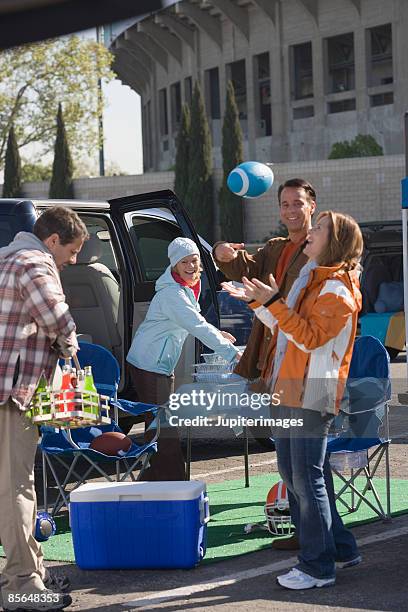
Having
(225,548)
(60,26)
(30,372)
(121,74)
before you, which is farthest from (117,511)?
(121,74)

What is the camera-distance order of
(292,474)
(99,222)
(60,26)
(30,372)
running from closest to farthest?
Result: (60,26), (30,372), (292,474), (99,222)

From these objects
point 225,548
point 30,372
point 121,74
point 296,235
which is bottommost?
point 225,548

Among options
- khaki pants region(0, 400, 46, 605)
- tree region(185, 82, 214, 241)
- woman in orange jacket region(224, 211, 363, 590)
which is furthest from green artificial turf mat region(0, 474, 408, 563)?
tree region(185, 82, 214, 241)

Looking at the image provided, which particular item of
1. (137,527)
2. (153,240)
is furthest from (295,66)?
(137,527)

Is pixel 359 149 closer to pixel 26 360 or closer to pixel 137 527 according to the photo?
pixel 137 527

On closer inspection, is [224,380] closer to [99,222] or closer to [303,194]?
[303,194]

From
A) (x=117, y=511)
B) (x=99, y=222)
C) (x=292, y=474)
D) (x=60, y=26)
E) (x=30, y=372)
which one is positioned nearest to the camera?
(x=60, y=26)

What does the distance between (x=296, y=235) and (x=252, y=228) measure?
4299 centimetres

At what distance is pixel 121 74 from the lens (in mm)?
77625

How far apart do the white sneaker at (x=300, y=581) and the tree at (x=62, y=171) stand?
161ft

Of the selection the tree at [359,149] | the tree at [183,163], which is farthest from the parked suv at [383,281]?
the tree at [183,163]

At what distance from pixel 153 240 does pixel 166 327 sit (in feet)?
7.58

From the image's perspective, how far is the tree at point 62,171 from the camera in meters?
52.7

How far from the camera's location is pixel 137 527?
4.86 meters
